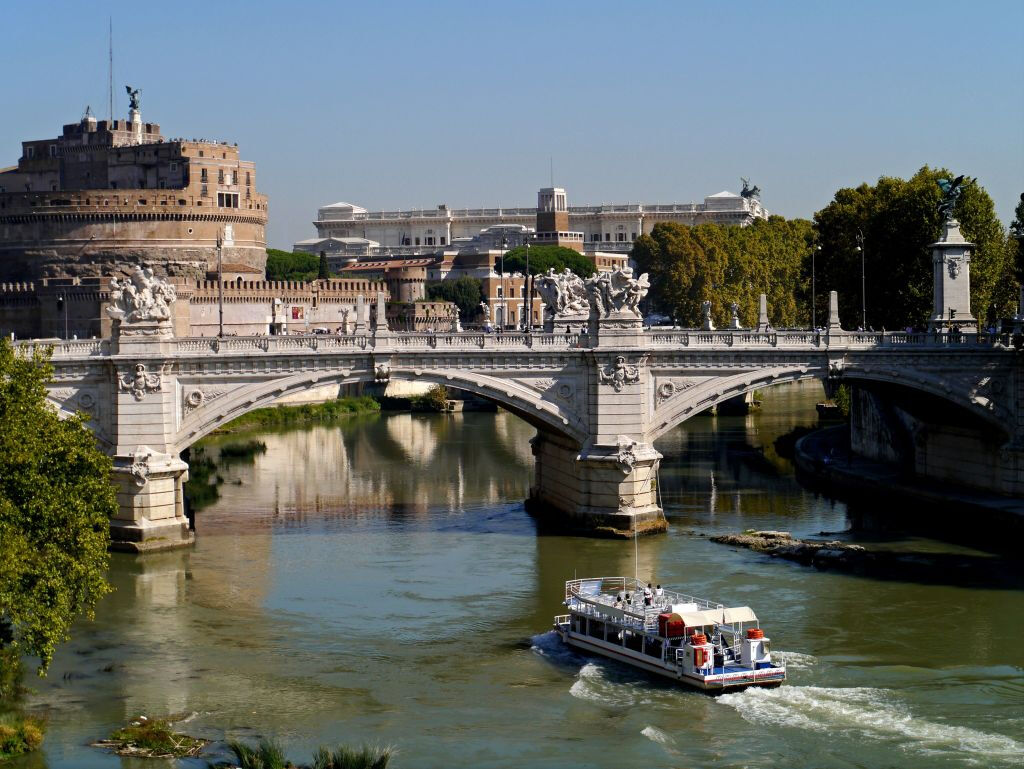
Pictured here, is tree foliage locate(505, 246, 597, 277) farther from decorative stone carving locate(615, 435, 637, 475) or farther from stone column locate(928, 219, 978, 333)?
decorative stone carving locate(615, 435, 637, 475)

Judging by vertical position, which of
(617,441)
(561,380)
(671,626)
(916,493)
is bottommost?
(671,626)

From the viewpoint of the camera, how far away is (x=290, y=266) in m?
134

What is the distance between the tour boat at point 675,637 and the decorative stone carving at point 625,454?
8460mm

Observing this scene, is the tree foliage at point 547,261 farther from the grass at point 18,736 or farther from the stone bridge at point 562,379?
the grass at point 18,736

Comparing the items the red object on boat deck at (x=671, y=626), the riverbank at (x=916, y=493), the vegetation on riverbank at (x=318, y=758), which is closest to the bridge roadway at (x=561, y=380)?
the riverbank at (x=916, y=493)

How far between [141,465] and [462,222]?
152 m

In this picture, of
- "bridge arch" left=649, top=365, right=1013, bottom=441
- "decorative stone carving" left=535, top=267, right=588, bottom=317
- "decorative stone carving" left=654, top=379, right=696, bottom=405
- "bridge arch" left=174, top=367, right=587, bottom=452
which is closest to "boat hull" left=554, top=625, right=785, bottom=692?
"bridge arch" left=174, top=367, right=587, bottom=452

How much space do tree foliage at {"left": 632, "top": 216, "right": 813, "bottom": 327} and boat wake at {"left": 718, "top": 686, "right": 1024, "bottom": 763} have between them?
56.9m

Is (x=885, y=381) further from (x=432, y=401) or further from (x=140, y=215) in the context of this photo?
(x=140, y=215)

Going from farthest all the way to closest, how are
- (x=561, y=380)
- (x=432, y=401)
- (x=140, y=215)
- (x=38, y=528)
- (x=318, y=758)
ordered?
(x=140, y=215)
(x=432, y=401)
(x=561, y=380)
(x=38, y=528)
(x=318, y=758)

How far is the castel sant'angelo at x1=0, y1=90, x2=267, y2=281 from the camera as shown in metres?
111

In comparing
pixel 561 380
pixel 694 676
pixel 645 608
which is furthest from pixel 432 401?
pixel 694 676

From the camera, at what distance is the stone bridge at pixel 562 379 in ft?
132

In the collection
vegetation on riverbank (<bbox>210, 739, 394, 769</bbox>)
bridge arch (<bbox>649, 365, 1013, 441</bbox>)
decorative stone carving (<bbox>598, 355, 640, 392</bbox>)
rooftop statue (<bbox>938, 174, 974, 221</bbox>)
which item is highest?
rooftop statue (<bbox>938, 174, 974, 221</bbox>)
